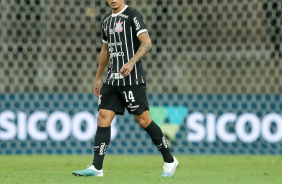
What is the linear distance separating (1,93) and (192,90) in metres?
2.73

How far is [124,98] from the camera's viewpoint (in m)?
5.79

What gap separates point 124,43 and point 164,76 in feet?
13.1

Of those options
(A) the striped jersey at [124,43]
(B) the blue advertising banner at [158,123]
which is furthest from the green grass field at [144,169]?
(A) the striped jersey at [124,43]

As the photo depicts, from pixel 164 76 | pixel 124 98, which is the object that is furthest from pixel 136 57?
pixel 164 76

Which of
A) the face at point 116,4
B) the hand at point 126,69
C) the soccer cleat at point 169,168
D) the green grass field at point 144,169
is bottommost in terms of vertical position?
the green grass field at point 144,169

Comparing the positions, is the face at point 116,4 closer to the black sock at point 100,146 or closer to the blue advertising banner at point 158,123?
the black sock at point 100,146

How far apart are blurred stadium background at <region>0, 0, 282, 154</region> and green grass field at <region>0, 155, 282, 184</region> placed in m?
0.39

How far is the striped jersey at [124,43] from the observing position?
18.9 feet

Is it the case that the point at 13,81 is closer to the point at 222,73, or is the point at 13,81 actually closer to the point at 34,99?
the point at 34,99

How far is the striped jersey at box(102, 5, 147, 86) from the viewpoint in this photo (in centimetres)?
577

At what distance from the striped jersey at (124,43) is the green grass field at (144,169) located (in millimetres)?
831

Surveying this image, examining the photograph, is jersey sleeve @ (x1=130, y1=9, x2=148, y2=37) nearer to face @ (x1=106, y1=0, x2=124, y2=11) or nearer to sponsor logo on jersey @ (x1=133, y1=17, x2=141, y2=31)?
sponsor logo on jersey @ (x1=133, y1=17, x2=141, y2=31)

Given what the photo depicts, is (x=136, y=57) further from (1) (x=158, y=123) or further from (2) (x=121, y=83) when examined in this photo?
(1) (x=158, y=123)

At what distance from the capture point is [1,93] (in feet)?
30.2
